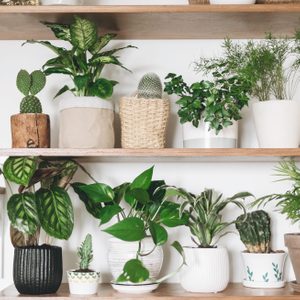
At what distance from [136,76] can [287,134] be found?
520 mm

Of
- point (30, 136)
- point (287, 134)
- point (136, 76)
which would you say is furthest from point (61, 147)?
point (287, 134)

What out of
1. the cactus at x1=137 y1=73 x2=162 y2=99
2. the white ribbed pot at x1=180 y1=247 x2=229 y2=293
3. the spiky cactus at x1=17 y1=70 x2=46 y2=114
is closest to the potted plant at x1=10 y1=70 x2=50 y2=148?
the spiky cactus at x1=17 y1=70 x2=46 y2=114

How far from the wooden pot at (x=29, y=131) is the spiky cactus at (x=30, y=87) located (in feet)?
0.10

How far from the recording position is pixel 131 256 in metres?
1.77

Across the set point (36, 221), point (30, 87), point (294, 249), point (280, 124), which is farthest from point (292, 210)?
point (30, 87)

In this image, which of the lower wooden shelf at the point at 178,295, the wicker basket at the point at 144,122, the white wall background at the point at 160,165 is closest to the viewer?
the lower wooden shelf at the point at 178,295

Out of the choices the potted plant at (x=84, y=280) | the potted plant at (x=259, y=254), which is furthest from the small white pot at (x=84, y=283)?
the potted plant at (x=259, y=254)

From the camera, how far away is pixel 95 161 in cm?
197

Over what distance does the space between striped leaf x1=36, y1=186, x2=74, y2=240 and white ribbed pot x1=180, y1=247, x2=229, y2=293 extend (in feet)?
1.12

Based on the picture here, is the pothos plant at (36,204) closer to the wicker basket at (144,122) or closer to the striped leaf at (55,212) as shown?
the striped leaf at (55,212)

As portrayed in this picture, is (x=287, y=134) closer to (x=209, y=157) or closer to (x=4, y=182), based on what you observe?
(x=209, y=157)

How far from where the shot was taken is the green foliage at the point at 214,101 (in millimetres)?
1758

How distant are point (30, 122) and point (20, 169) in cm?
14

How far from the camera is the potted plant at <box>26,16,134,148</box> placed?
177cm
